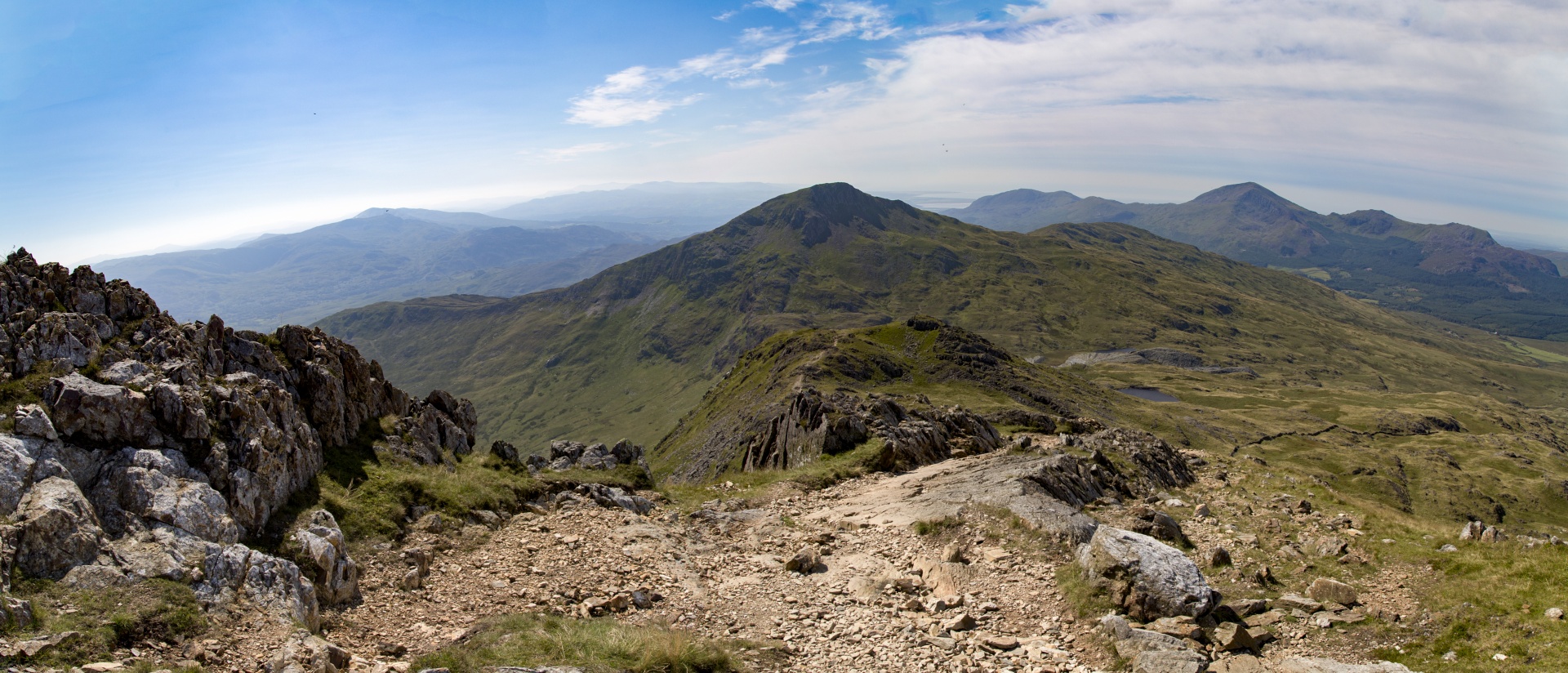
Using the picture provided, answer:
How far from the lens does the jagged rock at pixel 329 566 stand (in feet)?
46.8

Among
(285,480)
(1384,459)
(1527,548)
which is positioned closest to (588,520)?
(285,480)

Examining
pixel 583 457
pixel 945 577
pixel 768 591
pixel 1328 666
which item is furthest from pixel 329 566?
pixel 1328 666

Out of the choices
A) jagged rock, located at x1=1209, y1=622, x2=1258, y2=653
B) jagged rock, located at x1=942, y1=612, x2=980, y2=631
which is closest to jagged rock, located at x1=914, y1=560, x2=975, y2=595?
jagged rock, located at x1=942, y1=612, x2=980, y2=631

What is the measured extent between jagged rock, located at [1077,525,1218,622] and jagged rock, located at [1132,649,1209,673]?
161 centimetres

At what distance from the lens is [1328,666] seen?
40.9 ft

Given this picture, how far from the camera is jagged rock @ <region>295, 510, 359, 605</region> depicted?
14258 mm

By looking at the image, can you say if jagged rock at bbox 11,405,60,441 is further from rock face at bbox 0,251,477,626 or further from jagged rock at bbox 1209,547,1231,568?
jagged rock at bbox 1209,547,1231,568

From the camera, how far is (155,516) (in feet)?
44.3

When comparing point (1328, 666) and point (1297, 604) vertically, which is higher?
point (1328, 666)

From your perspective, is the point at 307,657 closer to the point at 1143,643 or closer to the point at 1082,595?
the point at 1143,643

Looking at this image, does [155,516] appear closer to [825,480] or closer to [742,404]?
[825,480]

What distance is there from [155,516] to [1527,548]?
107 ft

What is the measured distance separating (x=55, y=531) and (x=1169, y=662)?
21335 mm

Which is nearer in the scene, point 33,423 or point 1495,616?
point 1495,616
